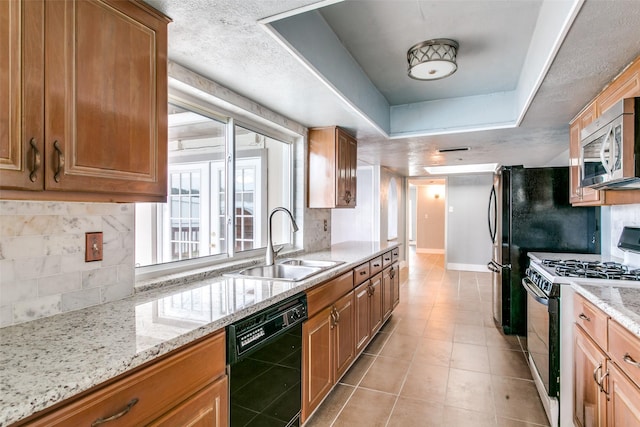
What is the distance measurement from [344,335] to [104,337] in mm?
1715

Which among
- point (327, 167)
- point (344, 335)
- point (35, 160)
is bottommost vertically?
point (344, 335)

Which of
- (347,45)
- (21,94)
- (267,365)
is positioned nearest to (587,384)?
(267,365)

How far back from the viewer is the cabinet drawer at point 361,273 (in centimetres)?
270

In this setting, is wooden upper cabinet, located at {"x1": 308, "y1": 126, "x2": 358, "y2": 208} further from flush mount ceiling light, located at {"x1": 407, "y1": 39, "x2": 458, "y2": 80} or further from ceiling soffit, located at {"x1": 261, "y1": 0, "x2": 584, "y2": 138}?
flush mount ceiling light, located at {"x1": 407, "y1": 39, "x2": 458, "y2": 80}

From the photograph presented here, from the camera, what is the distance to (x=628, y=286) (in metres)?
1.81

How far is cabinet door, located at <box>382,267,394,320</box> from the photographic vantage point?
3.51 metres

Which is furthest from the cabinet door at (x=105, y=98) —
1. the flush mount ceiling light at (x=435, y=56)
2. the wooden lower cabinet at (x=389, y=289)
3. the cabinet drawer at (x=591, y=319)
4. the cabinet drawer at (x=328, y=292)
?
the wooden lower cabinet at (x=389, y=289)

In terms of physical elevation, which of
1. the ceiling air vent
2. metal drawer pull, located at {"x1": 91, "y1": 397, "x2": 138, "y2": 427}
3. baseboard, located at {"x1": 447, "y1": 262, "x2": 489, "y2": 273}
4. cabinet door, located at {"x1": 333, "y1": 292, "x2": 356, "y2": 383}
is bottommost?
baseboard, located at {"x1": 447, "y1": 262, "x2": 489, "y2": 273}

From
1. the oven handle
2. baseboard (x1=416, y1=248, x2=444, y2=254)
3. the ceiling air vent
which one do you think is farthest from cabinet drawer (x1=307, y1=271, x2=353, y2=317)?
baseboard (x1=416, y1=248, x2=444, y2=254)

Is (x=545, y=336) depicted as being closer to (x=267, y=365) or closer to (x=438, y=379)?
(x=438, y=379)

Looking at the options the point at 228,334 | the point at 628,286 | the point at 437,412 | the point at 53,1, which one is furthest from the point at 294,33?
the point at 437,412

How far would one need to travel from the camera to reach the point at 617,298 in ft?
5.17

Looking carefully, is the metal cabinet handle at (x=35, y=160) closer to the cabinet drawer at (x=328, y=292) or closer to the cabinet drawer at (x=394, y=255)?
the cabinet drawer at (x=328, y=292)

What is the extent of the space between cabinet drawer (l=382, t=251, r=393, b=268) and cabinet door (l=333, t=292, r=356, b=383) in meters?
0.99
